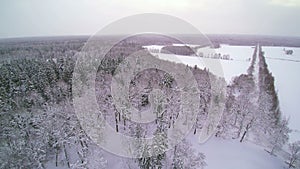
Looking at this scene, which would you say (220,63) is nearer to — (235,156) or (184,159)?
(235,156)

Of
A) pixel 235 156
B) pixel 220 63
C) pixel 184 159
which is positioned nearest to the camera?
pixel 184 159

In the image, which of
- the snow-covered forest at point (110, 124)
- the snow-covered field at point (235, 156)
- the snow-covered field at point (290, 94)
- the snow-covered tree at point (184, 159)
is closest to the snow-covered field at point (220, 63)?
the snow-covered field at point (290, 94)

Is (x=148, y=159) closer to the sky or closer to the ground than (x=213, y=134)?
closer to the sky

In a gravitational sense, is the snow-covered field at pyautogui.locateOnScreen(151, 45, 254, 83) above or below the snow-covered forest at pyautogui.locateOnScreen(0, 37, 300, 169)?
above

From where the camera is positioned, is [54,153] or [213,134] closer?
[54,153]

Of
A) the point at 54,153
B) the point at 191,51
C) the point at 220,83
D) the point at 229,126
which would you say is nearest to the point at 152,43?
the point at 191,51

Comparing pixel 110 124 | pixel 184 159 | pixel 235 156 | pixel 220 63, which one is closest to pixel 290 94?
pixel 235 156

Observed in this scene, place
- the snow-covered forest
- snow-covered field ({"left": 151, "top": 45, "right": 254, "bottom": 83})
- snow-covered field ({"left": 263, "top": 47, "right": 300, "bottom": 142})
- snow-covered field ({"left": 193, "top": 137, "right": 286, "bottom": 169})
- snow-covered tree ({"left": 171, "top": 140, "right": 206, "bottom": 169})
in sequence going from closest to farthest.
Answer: snow-covered tree ({"left": 171, "top": 140, "right": 206, "bottom": 169}) → the snow-covered forest → snow-covered field ({"left": 193, "top": 137, "right": 286, "bottom": 169}) → snow-covered field ({"left": 263, "top": 47, "right": 300, "bottom": 142}) → snow-covered field ({"left": 151, "top": 45, "right": 254, "bottom": 83})

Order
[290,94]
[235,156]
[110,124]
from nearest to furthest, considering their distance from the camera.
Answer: [235,156] < [110,124] < [290,94]

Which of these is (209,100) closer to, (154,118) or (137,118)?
(154,118)

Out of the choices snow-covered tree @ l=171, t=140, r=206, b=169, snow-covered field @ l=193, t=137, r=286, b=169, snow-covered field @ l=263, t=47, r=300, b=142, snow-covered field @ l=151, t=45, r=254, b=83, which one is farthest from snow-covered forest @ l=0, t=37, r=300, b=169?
snow-covered field @ l=151, t=45, r=254, b=83

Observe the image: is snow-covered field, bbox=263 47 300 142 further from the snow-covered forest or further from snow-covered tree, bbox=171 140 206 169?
snow-covered tree, bbox=171 140 206 169
